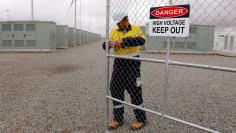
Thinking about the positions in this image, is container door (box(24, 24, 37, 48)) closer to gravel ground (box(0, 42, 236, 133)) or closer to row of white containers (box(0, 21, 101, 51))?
row of white containers (box(0, 21, 101, 51))

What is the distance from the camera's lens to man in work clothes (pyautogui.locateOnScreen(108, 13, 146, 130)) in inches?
143

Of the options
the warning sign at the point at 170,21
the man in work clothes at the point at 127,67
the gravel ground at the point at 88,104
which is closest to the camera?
the warning sign at the point at 170,21

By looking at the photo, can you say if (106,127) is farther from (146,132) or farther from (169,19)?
(169,19)

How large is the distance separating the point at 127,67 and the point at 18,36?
59.9 ft

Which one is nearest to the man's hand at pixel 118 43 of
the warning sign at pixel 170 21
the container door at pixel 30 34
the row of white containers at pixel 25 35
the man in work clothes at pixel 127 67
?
the man in work clothes at pixel 127 67

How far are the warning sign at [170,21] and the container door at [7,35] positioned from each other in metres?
19.4

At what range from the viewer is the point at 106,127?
3.84 m

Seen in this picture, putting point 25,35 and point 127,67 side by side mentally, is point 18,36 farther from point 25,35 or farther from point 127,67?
point 127,67

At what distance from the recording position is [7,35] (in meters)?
19.6

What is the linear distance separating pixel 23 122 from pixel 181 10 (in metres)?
3.55

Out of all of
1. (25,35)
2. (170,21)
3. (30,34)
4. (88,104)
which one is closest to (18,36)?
(25,35)

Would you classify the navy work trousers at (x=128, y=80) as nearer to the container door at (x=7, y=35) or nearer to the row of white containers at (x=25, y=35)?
the row of white containers at (x=25, y=35)

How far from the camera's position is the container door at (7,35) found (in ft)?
64.2

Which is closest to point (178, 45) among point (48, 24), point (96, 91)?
point (48, 24)
